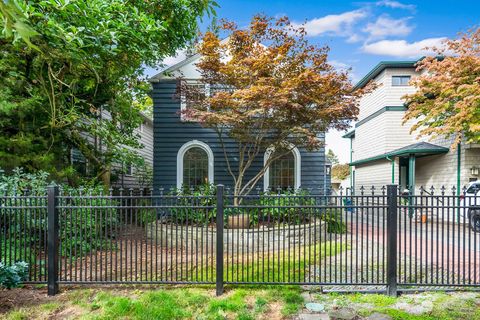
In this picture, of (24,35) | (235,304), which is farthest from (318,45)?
(24,35)

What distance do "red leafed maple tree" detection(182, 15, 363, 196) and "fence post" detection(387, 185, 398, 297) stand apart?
3551mm

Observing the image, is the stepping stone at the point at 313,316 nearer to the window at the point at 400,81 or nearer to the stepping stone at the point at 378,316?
the stepping stone at the point at 378,316

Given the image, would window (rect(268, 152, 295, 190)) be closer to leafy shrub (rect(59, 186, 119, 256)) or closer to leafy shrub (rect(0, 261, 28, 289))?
leafy shrub (rect(59, 186, 119, 256))

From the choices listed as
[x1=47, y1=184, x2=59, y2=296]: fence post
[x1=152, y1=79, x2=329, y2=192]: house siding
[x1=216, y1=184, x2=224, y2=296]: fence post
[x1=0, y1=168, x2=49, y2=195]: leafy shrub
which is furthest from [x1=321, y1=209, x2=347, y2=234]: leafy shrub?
[x1=0, y1=168, x2=49, y2=195]: leafy shrub

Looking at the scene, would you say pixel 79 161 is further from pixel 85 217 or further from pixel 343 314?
pixel 343 314

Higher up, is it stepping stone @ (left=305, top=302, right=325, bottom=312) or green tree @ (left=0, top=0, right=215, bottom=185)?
green tree @ (left=0, top=0, right=215, bottom=185)

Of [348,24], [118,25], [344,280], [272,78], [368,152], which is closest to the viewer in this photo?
[344,280]

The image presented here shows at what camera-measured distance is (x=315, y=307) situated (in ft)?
12.7

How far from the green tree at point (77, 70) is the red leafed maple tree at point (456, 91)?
27.4 ft

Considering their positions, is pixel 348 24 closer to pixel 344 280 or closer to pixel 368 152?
pixel 368 152

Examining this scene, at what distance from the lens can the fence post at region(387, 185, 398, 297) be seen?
167 inches

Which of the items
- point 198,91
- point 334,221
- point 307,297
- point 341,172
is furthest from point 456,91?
point 341,172

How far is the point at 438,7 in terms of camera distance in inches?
438

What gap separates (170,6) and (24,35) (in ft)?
25.8
